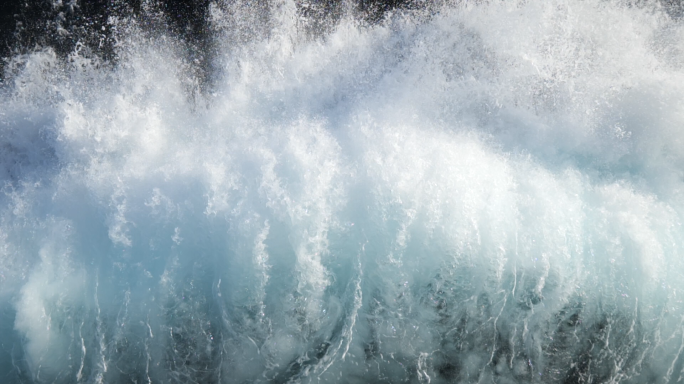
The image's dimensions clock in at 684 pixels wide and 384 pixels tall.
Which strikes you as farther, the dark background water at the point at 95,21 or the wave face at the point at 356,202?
the dark background water at the point at 95,21

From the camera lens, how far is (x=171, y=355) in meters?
3.83

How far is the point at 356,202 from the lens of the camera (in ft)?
13.7

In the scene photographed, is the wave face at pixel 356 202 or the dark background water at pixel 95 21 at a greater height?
the dark background water at pixel 95 21

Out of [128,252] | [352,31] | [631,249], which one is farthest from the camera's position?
[352,31]

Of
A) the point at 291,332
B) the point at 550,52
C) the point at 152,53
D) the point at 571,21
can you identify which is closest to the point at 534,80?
the point at 550,52

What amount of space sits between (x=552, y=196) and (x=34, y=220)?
6.45 meters

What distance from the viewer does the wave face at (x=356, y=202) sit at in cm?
376

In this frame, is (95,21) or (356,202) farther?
(95,21)

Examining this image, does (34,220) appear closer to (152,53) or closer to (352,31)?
(152,53)

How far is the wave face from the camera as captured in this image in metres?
3.76

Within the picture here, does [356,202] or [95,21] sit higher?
[95,21]

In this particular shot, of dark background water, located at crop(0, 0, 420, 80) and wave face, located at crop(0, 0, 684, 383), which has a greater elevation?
dark background water, located at crop(0, 0, 420, 80)

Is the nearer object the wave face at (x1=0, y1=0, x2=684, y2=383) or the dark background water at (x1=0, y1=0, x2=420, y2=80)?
the wave face at (x1=0, y1=0, x2=684, y2=383)

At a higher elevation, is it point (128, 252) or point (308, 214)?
point (308, 214)
